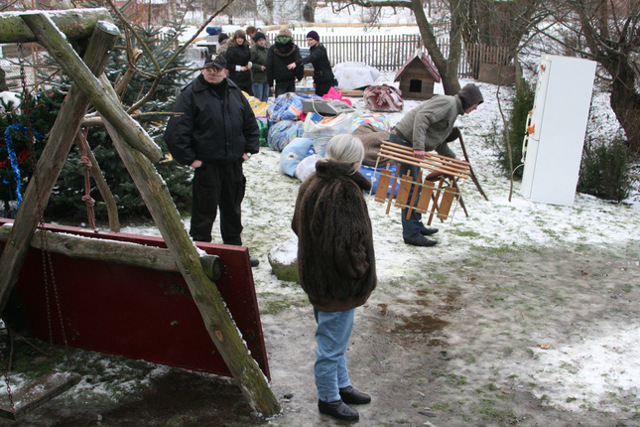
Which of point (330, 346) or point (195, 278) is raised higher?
point (195, 278)

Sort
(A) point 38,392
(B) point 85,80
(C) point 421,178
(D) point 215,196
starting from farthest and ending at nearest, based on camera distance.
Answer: (C) point 421,178 → (D) point 215,196 → (A) point 38,392 → (B) point 85,80

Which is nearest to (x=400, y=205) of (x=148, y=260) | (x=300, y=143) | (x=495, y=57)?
(x=300, y=143)

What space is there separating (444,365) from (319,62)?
9.25 metres

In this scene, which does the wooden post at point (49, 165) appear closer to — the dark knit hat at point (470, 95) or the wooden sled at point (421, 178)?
the wooden sled at point (421, 178)

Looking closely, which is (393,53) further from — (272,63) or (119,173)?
(119,173)

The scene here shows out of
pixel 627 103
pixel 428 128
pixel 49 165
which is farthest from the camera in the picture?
pixel 627 103

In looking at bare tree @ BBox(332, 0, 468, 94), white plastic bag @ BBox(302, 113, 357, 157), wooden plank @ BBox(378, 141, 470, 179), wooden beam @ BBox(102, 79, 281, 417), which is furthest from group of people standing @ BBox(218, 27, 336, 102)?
wooden beam @ BBox(102, 79, 281, 417)

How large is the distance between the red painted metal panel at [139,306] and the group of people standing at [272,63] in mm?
8580

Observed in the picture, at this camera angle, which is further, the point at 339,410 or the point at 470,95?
the point at 470,95

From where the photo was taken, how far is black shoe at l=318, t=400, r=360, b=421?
138 inches

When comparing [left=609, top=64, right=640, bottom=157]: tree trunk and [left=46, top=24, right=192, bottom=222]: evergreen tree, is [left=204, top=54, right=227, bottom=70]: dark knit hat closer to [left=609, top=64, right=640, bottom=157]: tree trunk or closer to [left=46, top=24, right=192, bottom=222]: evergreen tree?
[left=46, top=24, right=192, bottom=222]: evergreen tree

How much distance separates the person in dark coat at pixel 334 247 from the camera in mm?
3238

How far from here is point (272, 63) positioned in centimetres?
1199

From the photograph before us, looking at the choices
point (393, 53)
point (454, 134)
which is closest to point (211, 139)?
point (454, 134)
